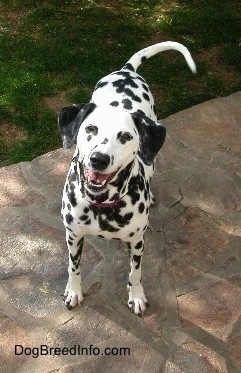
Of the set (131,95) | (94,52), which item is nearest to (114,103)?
(131,95)

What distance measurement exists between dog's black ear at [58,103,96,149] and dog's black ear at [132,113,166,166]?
280 millimetres

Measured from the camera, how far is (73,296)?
386 cm

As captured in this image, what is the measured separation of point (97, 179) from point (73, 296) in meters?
1.26

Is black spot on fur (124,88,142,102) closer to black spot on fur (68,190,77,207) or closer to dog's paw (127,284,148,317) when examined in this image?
black spot on fur (68,190,77,207)

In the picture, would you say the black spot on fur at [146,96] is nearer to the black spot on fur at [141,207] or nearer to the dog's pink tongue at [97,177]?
the black spot on fur at [141,207]

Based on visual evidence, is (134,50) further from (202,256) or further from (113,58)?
(202,256)

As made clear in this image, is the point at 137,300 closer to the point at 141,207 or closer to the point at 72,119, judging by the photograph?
the point at 141,207

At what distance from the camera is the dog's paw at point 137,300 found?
3.88 metres

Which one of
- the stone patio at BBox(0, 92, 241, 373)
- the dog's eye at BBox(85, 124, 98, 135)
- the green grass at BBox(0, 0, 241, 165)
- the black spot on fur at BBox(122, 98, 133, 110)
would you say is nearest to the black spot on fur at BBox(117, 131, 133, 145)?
the dog's eye at BBox(85, 124, 98, 135)

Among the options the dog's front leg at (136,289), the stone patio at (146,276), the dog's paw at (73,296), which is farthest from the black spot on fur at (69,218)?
the stone patio at (146,276)

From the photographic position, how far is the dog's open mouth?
2924 millimetres

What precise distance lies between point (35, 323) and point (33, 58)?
3740mm

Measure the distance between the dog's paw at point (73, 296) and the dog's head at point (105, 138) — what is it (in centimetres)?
116

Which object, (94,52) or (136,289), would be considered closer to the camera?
(136,289)
